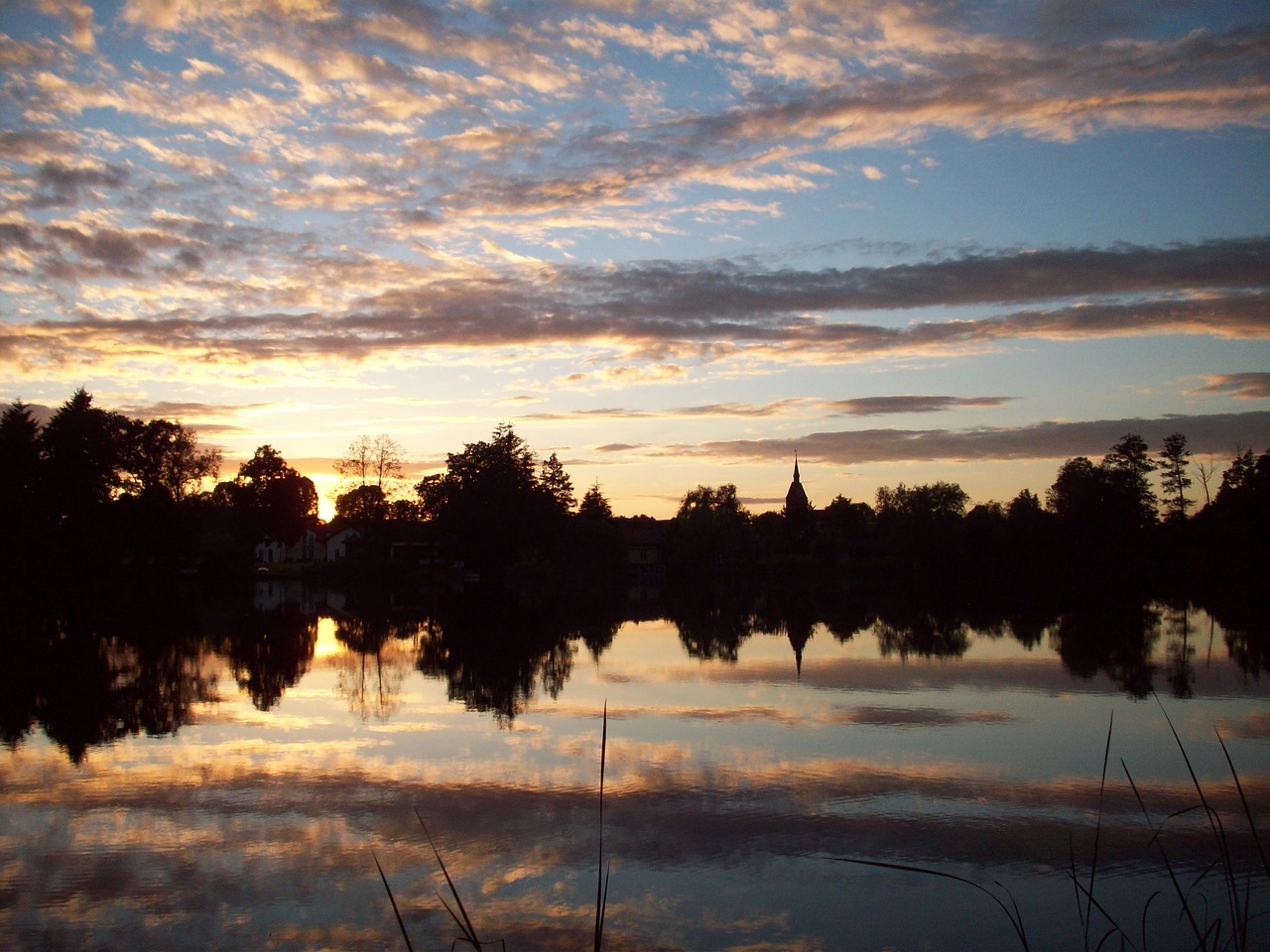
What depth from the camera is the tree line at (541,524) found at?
167 ft

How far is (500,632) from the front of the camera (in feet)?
95.1

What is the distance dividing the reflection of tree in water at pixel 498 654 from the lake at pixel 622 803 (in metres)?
0.19

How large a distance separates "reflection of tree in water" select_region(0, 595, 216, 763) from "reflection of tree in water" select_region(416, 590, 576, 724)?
172 inches

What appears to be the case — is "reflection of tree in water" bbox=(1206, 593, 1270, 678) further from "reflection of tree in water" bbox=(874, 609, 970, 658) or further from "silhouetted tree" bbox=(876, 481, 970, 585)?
"silhouetted tree" bbox=(876, 481, 970, 585)

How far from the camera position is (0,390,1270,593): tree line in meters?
50.9

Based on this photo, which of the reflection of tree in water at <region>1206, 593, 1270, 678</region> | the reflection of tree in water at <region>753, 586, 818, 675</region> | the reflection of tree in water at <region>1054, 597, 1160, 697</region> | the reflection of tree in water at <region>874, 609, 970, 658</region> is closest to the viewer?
the reflection of tree in water at <region>1054, 597, 1160, 697</region>

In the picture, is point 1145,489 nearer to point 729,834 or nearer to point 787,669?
point 787,669

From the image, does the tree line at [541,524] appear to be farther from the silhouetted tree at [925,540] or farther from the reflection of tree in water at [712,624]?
the reflection of tree in water at [712,624]

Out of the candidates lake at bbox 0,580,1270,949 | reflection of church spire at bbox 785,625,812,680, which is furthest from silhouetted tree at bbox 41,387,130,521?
reflection of church spire at bbox 785,625,812,680

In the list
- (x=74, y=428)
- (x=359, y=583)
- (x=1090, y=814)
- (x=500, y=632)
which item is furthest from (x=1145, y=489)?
(x=1090, y=814)

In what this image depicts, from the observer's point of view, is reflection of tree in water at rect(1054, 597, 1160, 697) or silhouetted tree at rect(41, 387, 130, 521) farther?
silhouetted tree at rect(41, 387, 130, 521)

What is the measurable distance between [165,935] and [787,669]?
611 inches

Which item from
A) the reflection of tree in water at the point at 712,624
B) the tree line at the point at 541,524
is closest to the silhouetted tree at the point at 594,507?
the tree line at the point at 541,524

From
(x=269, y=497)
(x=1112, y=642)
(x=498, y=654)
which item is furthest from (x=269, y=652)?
(x=269, y=497)
